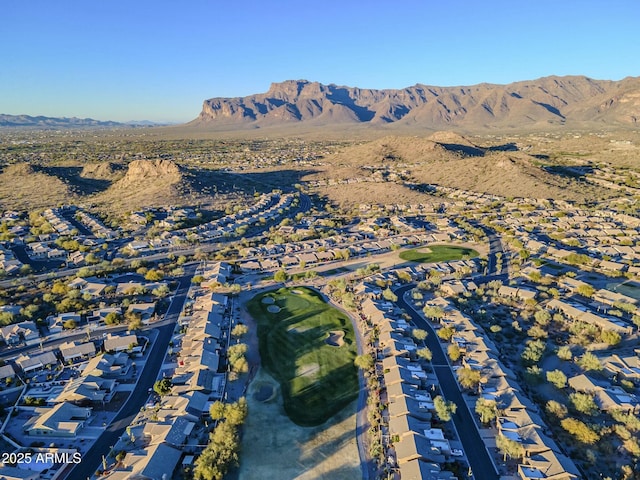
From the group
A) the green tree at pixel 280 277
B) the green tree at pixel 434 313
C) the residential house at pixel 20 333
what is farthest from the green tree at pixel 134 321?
Answer: the green tree at pixel 434 313

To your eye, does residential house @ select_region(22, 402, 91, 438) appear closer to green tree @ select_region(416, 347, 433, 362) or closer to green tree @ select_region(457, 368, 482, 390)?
green tree @ select_region(416, 347, 433, 362)

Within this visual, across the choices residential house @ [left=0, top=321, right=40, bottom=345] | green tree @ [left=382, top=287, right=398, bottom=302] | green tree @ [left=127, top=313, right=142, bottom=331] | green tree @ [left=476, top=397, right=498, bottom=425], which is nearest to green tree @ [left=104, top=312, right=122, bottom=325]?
green tree @ [left=127, top=313, right=142, bottom=331]

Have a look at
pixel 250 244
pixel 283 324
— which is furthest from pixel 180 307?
pixel 250 244

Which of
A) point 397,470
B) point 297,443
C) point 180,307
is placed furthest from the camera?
point 180,307

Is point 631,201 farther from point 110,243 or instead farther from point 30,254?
point 30,254

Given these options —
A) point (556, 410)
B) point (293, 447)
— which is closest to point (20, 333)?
point (293, 447)
